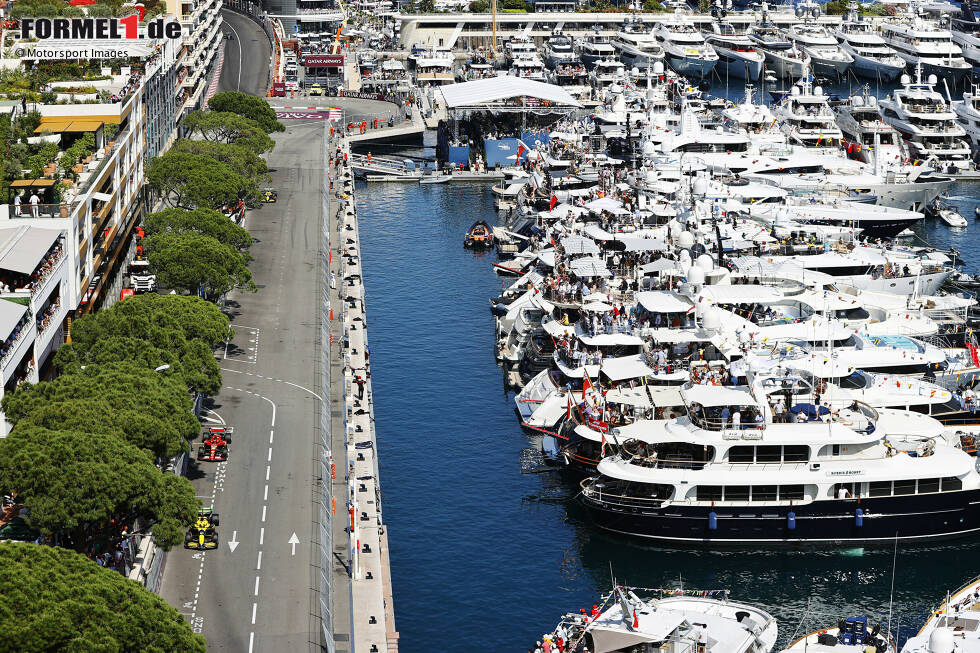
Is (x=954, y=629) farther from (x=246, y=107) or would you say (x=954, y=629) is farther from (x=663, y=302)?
(x=246, y=107)

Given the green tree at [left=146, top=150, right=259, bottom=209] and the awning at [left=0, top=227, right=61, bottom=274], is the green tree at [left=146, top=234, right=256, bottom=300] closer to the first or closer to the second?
the awning at [left=0, top=227, right=61, bottom=274]

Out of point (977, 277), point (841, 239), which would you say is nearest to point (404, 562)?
point (841, 239)

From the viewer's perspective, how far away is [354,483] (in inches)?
3292

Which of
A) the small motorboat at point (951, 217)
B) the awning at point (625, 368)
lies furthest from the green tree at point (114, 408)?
the small motorboat at point (951, 217)

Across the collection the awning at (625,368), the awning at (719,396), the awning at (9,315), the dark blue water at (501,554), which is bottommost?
the dark blue water at (501,554)

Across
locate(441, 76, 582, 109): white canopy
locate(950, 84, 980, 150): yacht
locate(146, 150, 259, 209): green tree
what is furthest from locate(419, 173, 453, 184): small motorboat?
locate(950, 84, 980, 150): yacht

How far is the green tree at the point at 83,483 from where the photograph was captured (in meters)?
62.9

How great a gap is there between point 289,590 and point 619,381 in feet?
111

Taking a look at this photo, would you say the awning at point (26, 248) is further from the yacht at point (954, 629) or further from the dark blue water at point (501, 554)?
the yacht at point (954, 629)

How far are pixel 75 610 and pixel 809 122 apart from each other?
438ft

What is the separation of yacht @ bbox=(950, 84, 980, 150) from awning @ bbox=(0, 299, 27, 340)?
137710 mm

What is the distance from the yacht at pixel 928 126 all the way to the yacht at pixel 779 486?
312 feet

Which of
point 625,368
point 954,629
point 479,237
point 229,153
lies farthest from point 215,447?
point 479,237

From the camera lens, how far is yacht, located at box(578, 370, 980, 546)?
82.7 m
